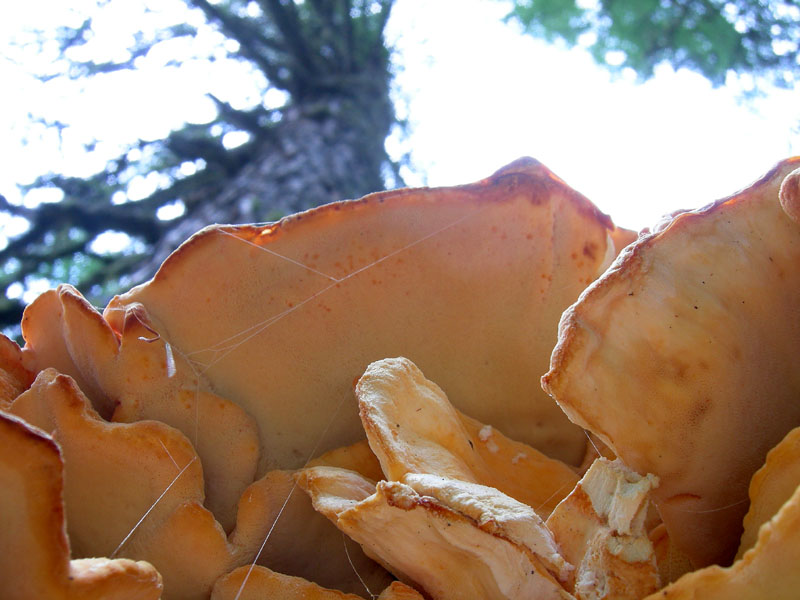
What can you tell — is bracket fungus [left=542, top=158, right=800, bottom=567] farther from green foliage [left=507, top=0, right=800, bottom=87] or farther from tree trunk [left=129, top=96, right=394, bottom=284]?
green foliage [left=507, top=0, right=800, bottom=87]

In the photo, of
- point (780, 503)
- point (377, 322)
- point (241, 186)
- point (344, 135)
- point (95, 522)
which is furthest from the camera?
point (344, 135)

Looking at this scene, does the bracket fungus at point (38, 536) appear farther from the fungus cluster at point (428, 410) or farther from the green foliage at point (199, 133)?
the green foliage at point (199, 133)

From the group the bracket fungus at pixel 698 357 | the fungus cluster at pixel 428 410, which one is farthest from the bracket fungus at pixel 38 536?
the bracket fungus at pixel 698 357

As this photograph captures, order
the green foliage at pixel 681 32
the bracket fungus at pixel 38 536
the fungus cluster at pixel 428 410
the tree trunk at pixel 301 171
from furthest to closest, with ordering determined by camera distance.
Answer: the green foliage at pixel 681 32, the tree trunk at pixel 301 171, the fungus cluster at pixel 428 410, the bracket fungus at pixel 38 536

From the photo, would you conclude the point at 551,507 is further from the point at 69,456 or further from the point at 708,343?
the point at 69,456

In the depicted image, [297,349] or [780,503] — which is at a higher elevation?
[297,349]

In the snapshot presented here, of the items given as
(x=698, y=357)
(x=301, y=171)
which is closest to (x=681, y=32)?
(x=301, y=171)

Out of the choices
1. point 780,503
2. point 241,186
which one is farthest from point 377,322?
point 241,186
